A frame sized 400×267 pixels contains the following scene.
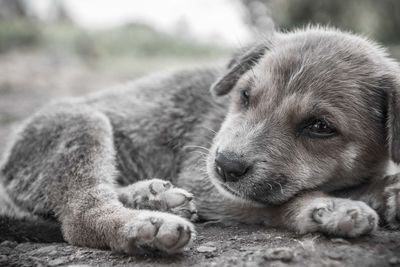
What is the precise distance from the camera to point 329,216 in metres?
3.98

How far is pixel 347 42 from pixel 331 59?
0.41 meters

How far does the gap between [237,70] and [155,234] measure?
8.10 feet

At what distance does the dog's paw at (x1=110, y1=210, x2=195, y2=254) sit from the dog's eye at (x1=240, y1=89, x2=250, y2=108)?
1631 millimetres

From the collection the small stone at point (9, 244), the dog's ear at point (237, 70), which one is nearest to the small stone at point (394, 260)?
the dog's ear at point (237, 70)

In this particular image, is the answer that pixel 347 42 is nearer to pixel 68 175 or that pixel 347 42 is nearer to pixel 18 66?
pixel 68 175

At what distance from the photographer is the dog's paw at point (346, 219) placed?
3850 millimetres

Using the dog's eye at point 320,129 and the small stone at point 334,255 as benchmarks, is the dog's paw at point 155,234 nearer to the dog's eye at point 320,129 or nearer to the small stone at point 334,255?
the small stone at point 334,255

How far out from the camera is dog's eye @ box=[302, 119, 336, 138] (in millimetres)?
4461

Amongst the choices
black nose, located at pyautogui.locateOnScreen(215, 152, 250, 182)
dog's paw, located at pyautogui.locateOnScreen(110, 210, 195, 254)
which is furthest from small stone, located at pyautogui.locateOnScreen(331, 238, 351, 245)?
dog's paw, located at pyautogui.locateOnScreen(110, 210, 195, 254)

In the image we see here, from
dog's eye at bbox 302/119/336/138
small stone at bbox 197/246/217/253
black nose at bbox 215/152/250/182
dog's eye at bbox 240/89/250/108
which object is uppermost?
dog's eye at bbox 240/89/250/108

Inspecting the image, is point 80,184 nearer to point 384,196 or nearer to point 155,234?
point 155,234

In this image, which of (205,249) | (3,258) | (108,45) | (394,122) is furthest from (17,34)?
(394,122)

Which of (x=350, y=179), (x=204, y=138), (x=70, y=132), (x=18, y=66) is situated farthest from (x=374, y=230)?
(x=18, y=66)

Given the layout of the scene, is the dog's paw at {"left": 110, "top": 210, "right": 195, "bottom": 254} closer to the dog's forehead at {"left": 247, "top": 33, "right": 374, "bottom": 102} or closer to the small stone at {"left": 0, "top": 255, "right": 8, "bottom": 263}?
the small stone at {"left": 0, "top": 255, "right": 8, "bottom": 263}
